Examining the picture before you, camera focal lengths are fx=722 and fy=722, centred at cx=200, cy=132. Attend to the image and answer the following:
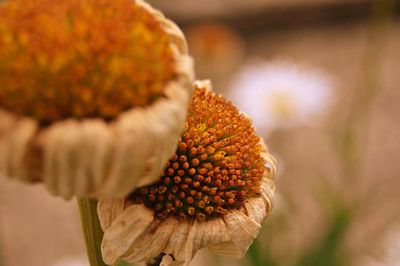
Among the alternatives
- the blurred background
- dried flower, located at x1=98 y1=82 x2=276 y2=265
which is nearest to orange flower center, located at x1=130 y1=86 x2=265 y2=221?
dried flower, located at x1=98 y1=82 x2=276 y2=265

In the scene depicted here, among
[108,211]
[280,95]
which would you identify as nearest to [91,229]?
[108,211]

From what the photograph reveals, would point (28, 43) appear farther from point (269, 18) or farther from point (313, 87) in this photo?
point (269, 18)

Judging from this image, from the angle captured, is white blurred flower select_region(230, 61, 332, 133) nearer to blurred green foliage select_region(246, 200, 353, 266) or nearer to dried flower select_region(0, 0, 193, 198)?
blurred green foliage select_region(246, 200, 353, 266)

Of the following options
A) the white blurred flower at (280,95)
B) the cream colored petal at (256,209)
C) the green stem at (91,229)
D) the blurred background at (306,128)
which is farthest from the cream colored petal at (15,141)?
the white blurred flower at (280,95)

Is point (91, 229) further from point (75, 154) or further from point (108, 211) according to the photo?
point (75, 154)

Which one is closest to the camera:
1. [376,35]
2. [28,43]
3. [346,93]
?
[28,43]

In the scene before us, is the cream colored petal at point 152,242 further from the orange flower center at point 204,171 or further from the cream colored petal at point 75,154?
the cream colored petal at point 75,154

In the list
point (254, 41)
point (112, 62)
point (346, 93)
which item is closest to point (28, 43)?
point (112, 62)
